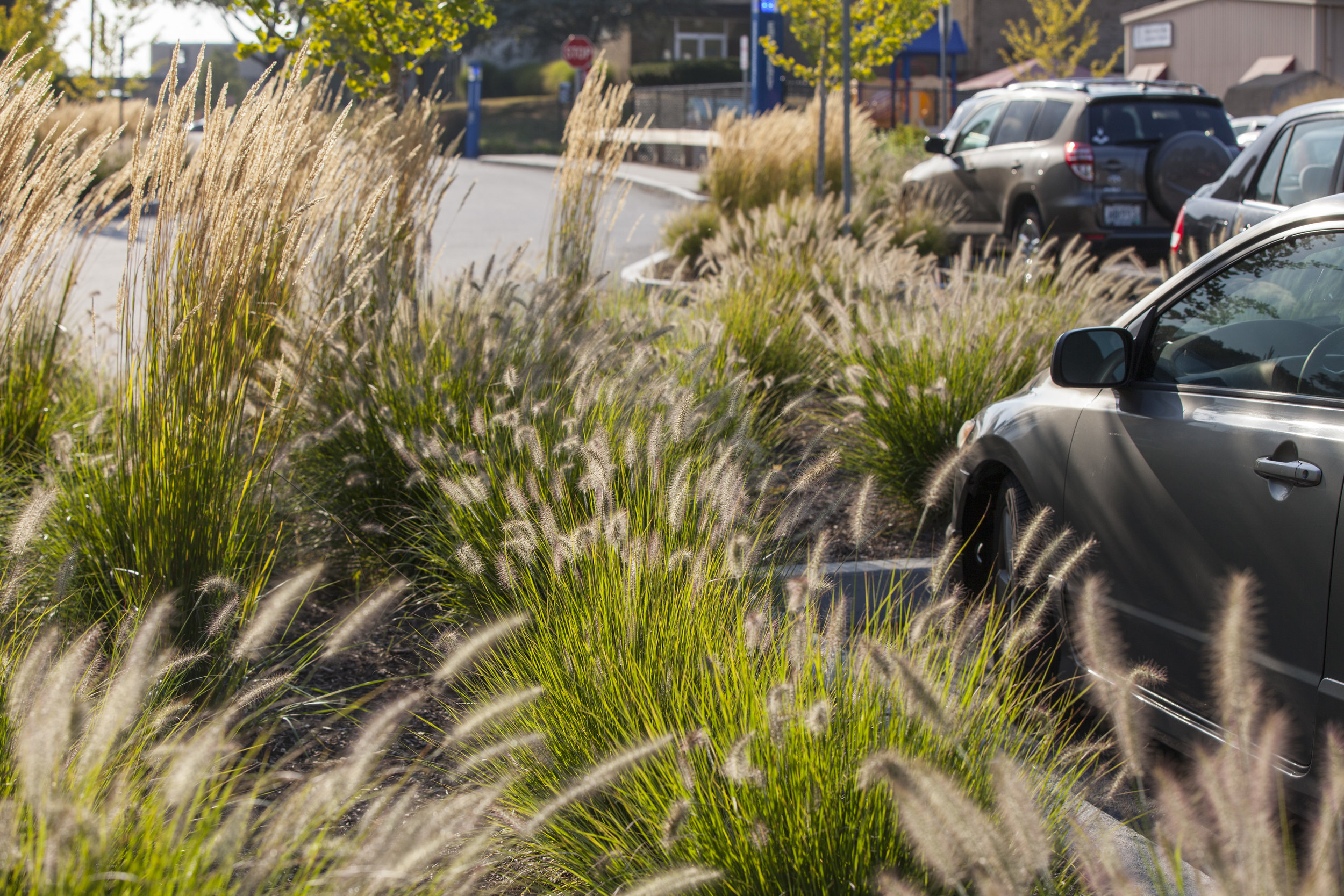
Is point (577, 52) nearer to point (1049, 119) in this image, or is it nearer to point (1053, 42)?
point (1053, 42)

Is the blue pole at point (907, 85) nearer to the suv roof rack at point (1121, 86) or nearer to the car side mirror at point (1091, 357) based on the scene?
the suv roof rack at point (1121, 86)

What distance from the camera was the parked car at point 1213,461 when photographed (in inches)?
101

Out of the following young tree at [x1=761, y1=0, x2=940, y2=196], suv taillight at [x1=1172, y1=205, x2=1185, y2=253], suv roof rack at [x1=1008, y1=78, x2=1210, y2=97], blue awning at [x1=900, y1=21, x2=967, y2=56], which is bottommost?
suv taillight at [x1=1172, y1=205, x2=1185, y2=253]

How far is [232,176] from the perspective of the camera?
355cm

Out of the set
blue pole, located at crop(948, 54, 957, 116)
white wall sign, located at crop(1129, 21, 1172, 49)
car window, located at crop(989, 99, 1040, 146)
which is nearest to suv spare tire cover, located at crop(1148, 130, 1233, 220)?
car window, located at crop(989, 99, 1040, 146)

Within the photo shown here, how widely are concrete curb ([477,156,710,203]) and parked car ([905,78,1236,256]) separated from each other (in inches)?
132

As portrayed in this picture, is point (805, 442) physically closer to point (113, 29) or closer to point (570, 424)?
point (570, 424)

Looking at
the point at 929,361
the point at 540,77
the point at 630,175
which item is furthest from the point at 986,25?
the point at 929,361

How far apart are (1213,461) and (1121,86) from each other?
10.5 metres

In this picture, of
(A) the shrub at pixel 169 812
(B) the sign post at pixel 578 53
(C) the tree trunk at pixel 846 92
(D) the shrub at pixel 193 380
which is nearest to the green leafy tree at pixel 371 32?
(C) the tree trunk at pixel 846 92

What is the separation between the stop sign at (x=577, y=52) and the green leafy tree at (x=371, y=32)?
1104 inches

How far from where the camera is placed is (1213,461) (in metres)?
2.90

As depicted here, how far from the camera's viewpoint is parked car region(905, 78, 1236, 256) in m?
11.5

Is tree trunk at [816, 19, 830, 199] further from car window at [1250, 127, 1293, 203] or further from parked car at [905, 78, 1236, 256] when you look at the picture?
car window at [1250, 127, 1293, 203]
